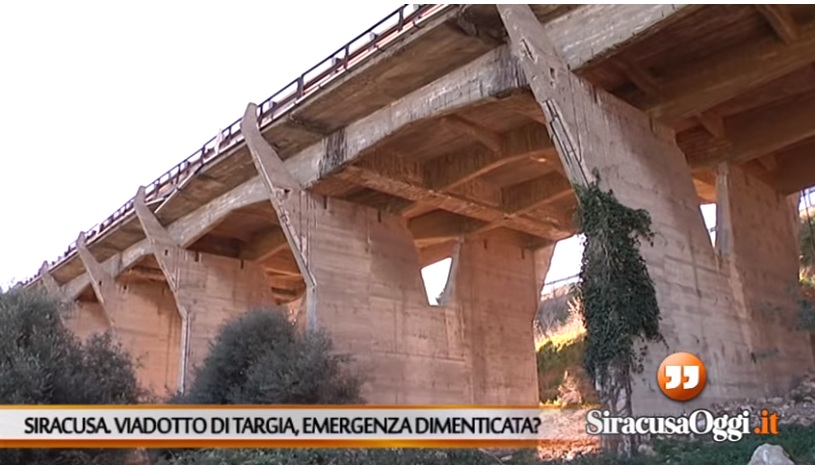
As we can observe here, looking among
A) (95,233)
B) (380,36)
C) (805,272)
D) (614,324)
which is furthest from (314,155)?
(805,272)

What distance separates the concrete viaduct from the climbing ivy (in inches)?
17.1

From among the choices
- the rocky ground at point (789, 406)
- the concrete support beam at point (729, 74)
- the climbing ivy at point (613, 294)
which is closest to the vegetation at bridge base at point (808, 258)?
the rocky ground at point (789, 406)

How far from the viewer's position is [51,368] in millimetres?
14711

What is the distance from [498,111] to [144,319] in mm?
20361

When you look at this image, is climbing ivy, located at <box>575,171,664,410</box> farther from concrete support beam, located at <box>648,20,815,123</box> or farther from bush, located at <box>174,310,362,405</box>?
bush, located at <box>174,310,362,405</box>

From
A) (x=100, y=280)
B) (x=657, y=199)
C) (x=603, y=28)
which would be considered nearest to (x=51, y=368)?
(x=657, y=199)

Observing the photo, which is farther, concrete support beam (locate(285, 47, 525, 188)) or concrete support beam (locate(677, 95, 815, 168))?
concrete support beam (locate(677, 95, 815, 168))

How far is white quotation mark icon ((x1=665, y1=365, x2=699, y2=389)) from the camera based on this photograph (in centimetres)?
Result: 1220

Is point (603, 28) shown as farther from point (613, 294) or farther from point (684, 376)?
point (684, 376)

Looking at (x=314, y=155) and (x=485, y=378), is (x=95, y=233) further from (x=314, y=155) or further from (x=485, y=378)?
(x=485, y=378)

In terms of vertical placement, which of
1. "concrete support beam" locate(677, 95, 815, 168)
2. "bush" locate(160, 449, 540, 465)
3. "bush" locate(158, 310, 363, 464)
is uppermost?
"concrete support beam" locate(677, 95, 815, 168)

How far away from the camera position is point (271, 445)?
9.98 m

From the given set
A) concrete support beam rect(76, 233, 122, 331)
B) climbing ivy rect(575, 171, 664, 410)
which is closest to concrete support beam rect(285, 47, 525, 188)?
climbing ivy rect(575, 171, 664, 410)

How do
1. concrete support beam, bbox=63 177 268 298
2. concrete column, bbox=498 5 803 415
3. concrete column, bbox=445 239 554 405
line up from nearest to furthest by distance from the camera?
concrete column, bbox=498 5 803 415 → concrete support beam, bbox=63 177 268 298 → concrete column, bbox=445 239 554 405
